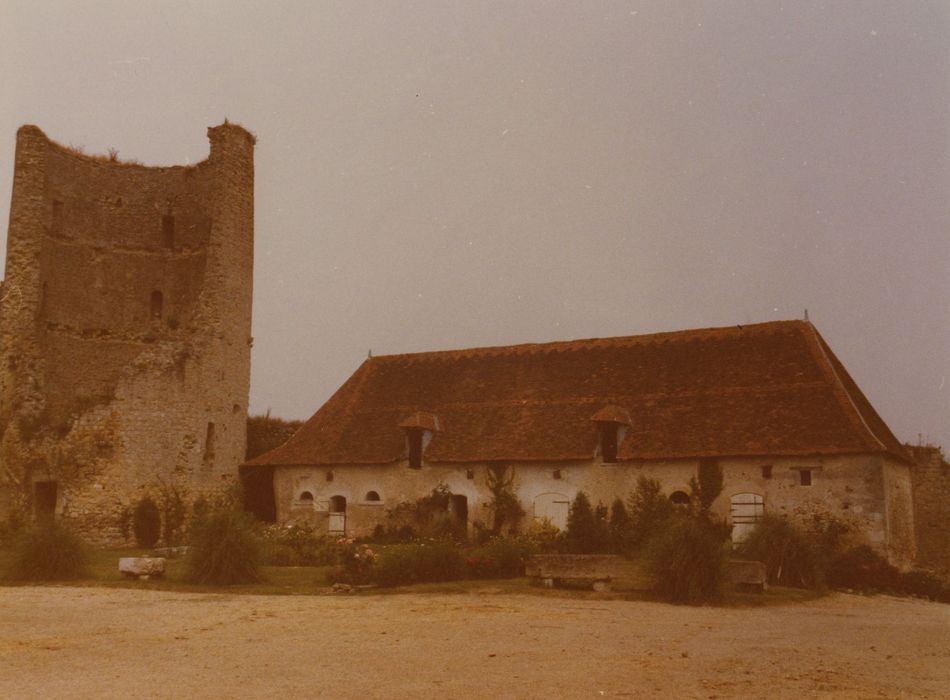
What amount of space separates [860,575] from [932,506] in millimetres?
8137

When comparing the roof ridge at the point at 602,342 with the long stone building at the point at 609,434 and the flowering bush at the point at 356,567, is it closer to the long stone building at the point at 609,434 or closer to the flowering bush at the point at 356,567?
the long stone building at the point at 609,434

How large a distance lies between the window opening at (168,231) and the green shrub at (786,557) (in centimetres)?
2121

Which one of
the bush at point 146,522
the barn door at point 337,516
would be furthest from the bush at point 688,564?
the bush at point 146,522

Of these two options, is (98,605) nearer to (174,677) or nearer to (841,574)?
(174,677)

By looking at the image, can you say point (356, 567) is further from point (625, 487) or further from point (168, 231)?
point (168, 231)

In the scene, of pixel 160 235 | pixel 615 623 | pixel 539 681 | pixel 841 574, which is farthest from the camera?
pixel 160 235

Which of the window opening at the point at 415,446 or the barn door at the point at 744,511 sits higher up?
the window opening at the point at 415,446

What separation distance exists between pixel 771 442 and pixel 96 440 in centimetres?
1809

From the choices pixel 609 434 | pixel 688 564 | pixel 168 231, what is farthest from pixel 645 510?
pixel 168 231

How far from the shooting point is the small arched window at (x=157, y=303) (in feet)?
99.0

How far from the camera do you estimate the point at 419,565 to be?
16.5m

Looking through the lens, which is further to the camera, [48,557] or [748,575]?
[48,557]

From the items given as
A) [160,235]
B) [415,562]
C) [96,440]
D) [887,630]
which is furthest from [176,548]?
[887,630]

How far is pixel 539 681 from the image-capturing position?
26.8 ft
